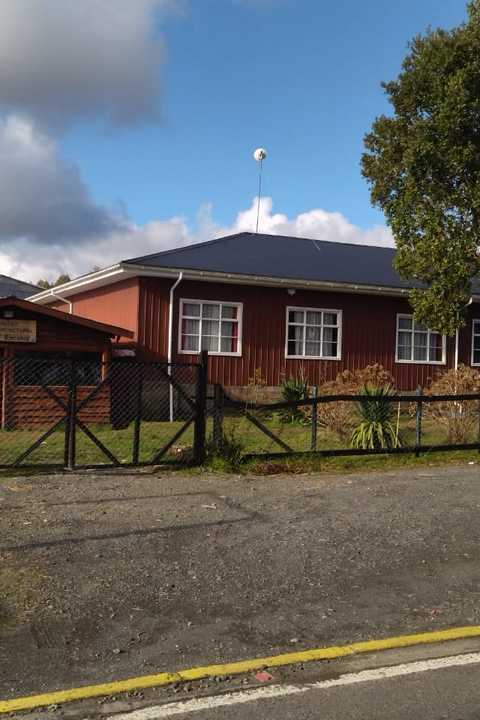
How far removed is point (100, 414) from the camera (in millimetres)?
17141

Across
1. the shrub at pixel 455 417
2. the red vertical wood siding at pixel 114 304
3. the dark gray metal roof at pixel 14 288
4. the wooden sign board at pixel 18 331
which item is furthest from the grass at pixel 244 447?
the dark gray metal roof at pixel 14 288

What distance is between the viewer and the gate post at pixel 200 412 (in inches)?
410

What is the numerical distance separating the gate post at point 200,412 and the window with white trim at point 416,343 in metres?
12.9

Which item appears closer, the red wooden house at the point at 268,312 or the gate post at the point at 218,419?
the gate post at the point at 218,419

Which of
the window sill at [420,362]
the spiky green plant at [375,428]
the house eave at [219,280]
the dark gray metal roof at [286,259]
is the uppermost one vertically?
the dark gray metal roof at [286,259]

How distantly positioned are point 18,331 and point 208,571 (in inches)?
462

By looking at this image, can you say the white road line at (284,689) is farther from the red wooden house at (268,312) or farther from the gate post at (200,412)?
the red wooden house at (268,312)

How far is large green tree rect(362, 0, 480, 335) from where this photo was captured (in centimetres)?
1683

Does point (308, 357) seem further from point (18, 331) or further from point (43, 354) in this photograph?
point (18, 331)

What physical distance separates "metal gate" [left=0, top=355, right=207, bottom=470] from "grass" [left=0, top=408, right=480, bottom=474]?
0.02 metres


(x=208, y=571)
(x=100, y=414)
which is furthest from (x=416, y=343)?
(x=208, y=571)

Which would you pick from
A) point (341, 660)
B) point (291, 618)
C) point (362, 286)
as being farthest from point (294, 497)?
point (362, 286)

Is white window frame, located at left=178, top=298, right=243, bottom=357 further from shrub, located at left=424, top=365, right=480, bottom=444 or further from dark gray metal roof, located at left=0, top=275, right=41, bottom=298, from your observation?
dark gray metal roof, located at left=0, top=275, right=41, bottom=298

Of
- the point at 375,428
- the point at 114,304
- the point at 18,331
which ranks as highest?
the point at 114,304
